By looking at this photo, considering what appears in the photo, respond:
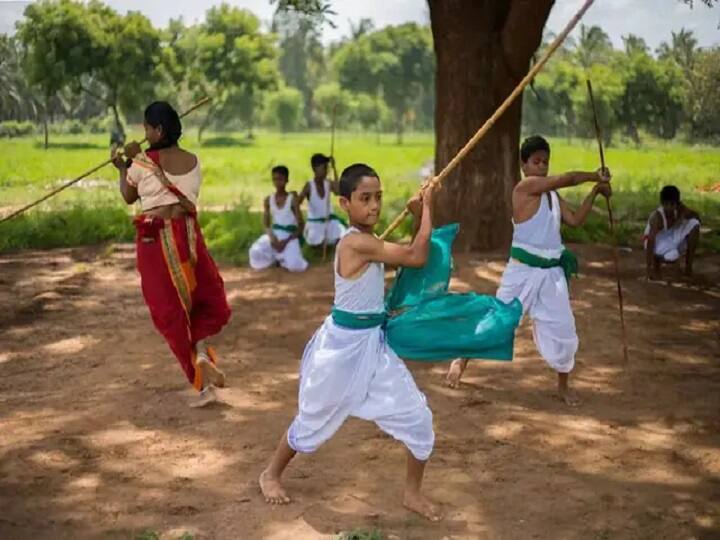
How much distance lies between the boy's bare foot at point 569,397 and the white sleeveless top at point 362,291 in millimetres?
2430

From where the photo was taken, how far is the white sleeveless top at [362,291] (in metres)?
4.04

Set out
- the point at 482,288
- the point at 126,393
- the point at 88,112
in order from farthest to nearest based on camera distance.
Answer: the point at 88,112, the point at 482,288, the point at 126,393

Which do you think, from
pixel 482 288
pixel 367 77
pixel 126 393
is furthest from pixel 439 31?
pixel 367 77

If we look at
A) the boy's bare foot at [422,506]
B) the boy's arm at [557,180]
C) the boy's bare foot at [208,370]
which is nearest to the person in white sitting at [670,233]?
the boy's arm at [557,180]

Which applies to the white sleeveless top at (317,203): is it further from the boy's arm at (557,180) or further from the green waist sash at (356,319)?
the green waist sash at (356,319)

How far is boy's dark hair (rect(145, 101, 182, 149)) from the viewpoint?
550 cm

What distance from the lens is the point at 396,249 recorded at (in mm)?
3895

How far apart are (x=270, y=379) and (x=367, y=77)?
64.0m

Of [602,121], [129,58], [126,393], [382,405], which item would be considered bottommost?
[126,393]

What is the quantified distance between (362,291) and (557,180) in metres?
2.08

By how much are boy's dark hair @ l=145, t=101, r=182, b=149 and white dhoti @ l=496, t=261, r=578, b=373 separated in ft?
8.23

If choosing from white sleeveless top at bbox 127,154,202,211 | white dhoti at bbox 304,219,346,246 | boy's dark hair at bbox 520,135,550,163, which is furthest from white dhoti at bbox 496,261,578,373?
white dhoti at bbox 304,219,346,246

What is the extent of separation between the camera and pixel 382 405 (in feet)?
13.3

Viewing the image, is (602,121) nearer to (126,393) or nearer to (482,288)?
(482,288)
